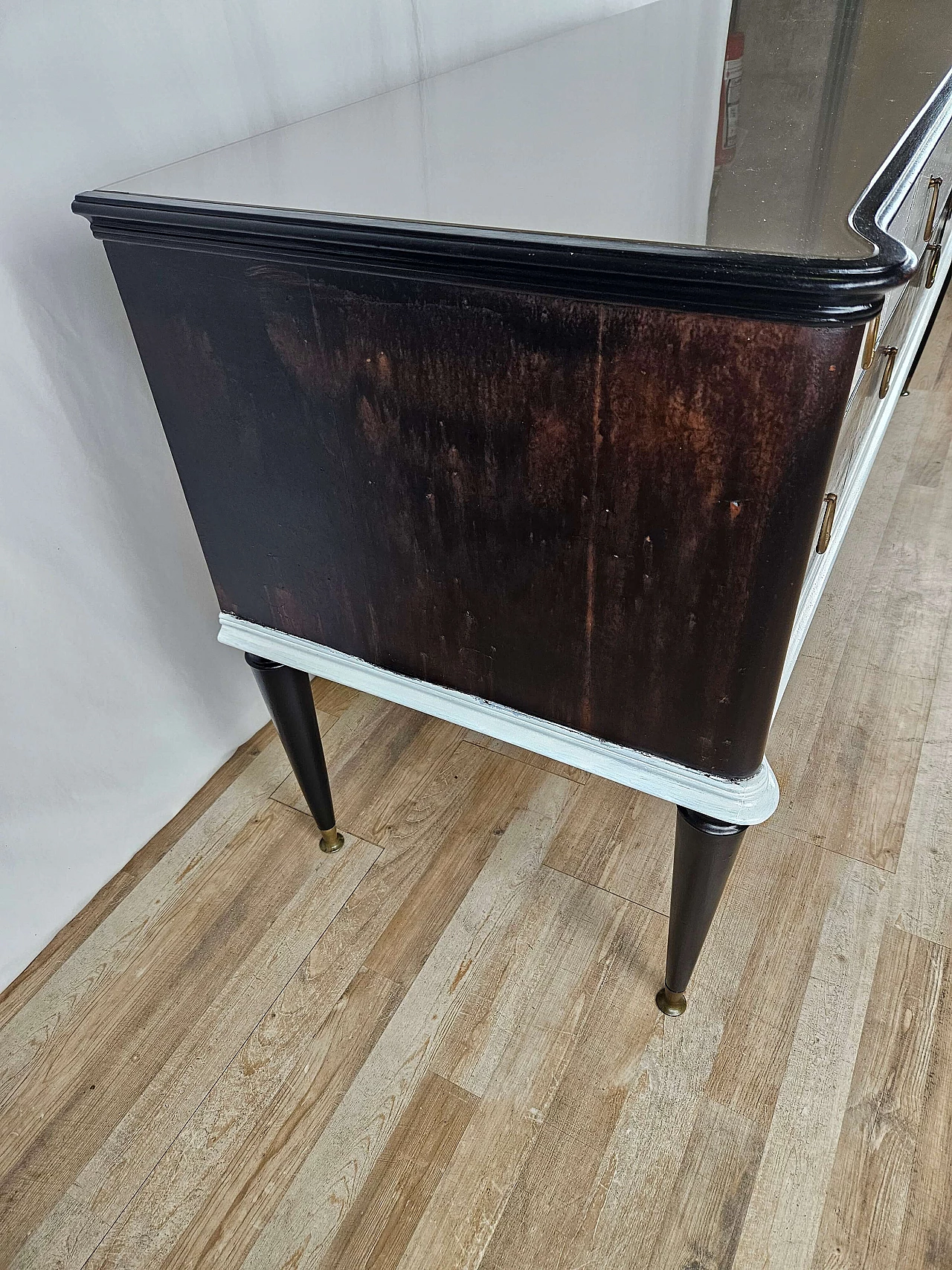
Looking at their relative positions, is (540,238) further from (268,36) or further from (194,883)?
(194,883)

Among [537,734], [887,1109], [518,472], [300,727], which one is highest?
[518,472]

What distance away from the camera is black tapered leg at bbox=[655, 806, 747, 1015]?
647mm

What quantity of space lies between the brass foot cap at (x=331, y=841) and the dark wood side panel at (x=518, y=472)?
0.36m

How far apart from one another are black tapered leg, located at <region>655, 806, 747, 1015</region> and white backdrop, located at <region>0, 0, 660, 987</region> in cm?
63

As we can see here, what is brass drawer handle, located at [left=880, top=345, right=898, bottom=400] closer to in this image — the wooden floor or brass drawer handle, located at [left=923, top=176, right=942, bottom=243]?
brass drawer handle, located at [left=923, top=176, right=942, bottom=243]

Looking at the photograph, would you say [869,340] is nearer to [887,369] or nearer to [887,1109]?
[887,369]

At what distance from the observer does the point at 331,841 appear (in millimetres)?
1008

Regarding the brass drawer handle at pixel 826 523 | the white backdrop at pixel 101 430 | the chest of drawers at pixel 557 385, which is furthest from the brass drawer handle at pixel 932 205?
the white backdrop at pixel 101 430

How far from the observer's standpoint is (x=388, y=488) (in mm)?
595

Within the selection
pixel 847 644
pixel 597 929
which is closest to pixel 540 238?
pixel 597 929

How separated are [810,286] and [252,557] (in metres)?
0.50

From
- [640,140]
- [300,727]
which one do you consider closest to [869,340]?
[640,140]

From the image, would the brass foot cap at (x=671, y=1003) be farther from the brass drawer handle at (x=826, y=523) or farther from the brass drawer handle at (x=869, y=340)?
the brass drawer handle at (x=869, y=340)

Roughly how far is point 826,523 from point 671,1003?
530 mm
